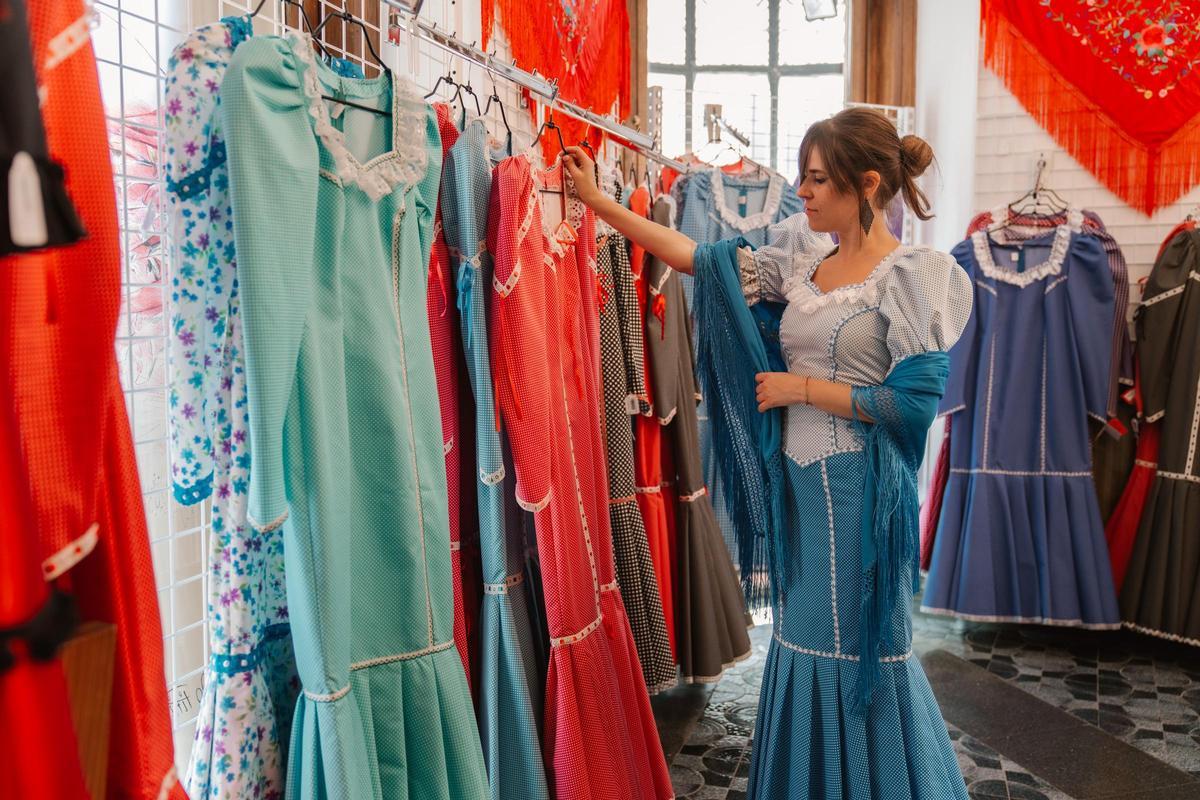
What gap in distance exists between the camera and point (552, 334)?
1815mm

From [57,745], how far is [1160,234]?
13.5 feet

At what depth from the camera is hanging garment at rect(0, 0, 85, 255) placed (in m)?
0.60

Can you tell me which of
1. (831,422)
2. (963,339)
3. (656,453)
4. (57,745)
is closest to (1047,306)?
(963,339)

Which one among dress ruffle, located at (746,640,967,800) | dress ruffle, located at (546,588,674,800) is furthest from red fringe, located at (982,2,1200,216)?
dress ruffle, located at (546,588,674,800)

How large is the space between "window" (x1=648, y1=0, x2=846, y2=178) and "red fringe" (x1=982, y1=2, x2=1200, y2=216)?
3.21 feet

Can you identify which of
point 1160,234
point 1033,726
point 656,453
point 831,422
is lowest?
point 1033,726

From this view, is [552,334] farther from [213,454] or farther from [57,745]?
[57,745]

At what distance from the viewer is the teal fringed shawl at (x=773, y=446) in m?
1.83

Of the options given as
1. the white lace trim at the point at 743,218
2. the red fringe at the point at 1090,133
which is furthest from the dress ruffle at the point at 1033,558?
the white lace trim at the point at 743,218

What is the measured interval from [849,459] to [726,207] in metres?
1.68

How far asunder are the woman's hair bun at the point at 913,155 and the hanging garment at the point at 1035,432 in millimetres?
1886

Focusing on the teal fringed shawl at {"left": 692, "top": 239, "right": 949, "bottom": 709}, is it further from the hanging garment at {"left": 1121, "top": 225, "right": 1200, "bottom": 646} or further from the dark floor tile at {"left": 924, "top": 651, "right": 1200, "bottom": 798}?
the hanging garment at {"left": 1121, "top": 225, "right": 1200, "bottom": 646}

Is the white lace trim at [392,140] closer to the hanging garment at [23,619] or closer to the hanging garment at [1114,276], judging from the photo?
the hanging garment at [23,619]

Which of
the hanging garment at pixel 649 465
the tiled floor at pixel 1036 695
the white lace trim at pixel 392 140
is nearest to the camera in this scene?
the white lace trim at pixel 392 140
